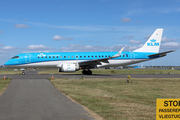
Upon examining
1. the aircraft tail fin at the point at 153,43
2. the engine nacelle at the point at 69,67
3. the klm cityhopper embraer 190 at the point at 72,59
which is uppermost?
the aircraft tail fin at the point at 153,43

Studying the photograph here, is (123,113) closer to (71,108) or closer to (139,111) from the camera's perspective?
(139,111)

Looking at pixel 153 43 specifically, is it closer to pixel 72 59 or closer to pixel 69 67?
pixel 72 59

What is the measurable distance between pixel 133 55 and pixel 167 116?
33.7 meters

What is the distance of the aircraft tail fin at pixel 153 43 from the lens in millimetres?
39438

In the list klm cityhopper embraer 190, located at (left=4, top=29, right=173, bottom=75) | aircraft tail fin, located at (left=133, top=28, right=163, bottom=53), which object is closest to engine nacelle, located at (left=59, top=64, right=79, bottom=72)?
klm cityhopper embraer 190, located at (left=4, top=29, right=173, bottom=75)

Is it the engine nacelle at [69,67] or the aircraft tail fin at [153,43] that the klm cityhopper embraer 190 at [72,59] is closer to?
the engine nacelle at [69,67]

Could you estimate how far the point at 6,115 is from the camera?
832 centimetres

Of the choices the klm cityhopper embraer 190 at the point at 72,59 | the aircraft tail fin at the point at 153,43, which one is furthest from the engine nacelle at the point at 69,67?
the aircraft tail fin at the point at 153,43

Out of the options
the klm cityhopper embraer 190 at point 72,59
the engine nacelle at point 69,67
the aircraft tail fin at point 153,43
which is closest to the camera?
the engine nacelle at point 69,67

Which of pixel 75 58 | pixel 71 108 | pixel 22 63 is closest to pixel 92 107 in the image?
pixel 71 108

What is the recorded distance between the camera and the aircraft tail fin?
129 ft

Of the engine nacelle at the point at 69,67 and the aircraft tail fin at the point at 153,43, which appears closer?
the engine nacelle at the point at 69,67

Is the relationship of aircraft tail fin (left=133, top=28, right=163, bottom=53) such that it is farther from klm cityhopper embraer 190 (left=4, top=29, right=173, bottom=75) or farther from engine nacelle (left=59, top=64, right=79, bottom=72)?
engine nacelle (left=59, top=64, right=79, bottom=72)

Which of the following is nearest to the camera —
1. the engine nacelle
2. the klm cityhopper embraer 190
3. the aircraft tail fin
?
the engine nacelle
